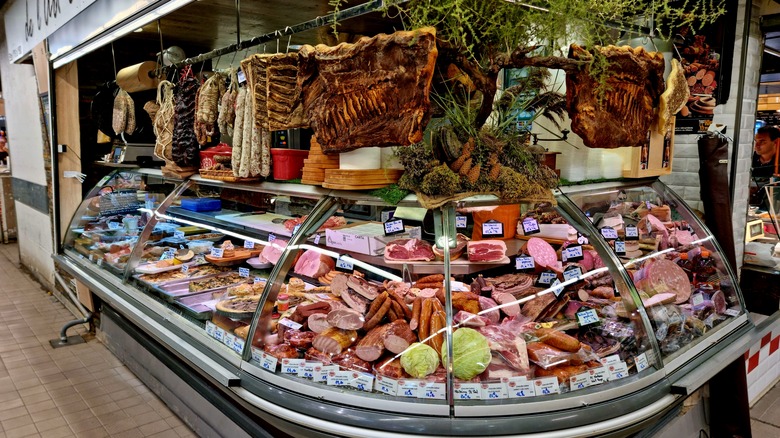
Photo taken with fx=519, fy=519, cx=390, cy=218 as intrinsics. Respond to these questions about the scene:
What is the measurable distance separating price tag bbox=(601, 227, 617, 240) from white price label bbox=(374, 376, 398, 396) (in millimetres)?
1833

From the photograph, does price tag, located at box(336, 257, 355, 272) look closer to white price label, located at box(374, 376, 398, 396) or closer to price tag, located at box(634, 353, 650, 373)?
white price label, located at box(374, 376, 398, 396)

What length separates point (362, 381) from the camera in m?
2.39

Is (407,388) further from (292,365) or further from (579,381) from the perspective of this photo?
(579,381)

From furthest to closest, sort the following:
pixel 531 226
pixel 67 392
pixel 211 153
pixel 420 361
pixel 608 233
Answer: pixel 67 392 < pixel 211 153 < pixel 608 233 < pixel 531 226 < pixel 420 361

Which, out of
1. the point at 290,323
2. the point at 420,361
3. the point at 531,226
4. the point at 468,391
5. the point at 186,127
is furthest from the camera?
the point at 186,127

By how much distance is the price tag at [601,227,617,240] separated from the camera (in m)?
3.39

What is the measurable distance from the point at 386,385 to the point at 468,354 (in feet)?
1.31

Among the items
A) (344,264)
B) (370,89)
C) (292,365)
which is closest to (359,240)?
(344,264)

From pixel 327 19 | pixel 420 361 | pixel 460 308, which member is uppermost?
pixel 327 19

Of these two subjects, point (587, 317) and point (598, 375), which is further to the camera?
point (587, 317)

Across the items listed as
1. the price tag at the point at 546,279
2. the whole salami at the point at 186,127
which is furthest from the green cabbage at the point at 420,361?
the whole salami at the point at 186,127

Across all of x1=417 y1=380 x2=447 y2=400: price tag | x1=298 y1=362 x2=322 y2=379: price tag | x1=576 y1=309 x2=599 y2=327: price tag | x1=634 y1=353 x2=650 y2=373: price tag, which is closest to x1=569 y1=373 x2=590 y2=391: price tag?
x1=634 y1=353 x2=650 y2=373: price tag

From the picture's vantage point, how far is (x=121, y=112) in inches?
207

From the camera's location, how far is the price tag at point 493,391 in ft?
7.47
